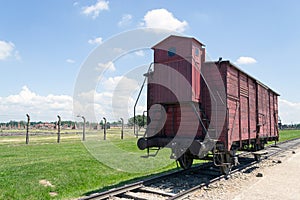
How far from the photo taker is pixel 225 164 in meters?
8.76

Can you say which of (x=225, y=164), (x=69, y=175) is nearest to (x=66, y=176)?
(x=69, y=175)

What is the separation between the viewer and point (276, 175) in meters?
9.68

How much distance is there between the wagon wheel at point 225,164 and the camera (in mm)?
8855

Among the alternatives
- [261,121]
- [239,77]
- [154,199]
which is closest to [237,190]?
[154,199]

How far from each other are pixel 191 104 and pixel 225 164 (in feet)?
7.94

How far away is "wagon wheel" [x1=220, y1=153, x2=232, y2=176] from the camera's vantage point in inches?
349

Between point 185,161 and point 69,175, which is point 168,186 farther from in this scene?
point 69,175

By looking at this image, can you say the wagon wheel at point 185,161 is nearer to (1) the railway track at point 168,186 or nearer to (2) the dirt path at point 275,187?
(1) the railway track at point 168,186

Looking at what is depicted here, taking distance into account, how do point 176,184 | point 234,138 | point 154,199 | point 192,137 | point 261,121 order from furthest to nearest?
point 261,121 → point 234,138 → point 192,137 → point 176,184 → point 154,199

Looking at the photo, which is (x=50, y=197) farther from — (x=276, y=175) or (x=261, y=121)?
(x=261, y=121)

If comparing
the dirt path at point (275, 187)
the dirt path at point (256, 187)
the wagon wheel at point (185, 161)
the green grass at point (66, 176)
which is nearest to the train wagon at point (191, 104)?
the wagon wheel at point (185, 161)

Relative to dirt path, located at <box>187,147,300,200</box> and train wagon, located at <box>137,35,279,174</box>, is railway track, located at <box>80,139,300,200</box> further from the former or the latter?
train wagon, located at <box>137,35,279,174</box>

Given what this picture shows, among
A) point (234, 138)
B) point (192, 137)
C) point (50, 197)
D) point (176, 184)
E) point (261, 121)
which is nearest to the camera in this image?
point (50, 197)

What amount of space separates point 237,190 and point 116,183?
3820mm
